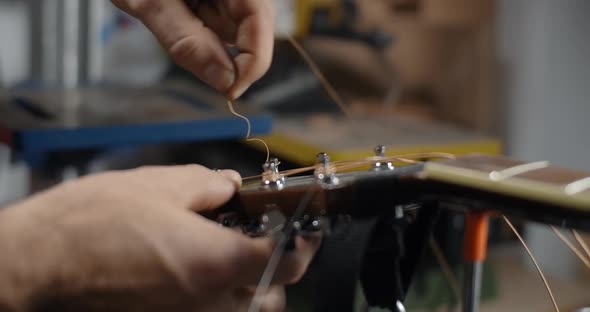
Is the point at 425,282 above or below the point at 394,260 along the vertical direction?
below

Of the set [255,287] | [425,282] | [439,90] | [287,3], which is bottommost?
[425,282]

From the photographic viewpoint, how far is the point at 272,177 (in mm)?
457

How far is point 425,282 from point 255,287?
2.28ft

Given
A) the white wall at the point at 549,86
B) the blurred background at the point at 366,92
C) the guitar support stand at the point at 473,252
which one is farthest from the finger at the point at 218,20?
the white wall at the point at 549,86

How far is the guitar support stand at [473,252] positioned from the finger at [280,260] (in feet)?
0.28

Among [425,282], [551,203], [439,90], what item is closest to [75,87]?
[425,282]

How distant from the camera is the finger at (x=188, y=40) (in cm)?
48

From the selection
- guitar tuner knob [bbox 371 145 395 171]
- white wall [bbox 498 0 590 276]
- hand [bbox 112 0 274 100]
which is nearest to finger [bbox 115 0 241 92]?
hand [bbox 112 0 274 100]

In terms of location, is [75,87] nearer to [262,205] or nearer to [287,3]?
[287,3]

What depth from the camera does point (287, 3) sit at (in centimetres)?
150

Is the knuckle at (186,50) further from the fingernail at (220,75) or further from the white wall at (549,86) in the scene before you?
the white wall at (549,86)

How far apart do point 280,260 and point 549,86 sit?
1217 millimetres

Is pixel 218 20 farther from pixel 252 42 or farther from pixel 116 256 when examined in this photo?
pixel 116 256

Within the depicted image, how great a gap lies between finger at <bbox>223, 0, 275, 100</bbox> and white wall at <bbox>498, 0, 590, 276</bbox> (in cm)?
108
